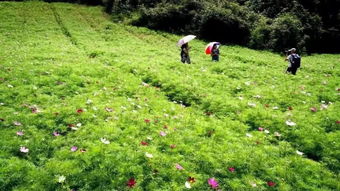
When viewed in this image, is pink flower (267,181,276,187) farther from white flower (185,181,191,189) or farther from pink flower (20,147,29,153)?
pink flower (20,147,29,153)

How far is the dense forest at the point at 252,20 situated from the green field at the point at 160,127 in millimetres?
24379

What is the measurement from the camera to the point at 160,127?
12.4m

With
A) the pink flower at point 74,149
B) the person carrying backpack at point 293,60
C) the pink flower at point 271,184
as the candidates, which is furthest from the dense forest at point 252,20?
the pink flower at point 74,149

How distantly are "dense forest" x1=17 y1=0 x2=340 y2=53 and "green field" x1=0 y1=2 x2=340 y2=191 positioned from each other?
80.0ft

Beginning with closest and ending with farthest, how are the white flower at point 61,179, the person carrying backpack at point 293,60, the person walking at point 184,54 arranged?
1. the white flower at point 61,179
2. the person carrying backpack at point 293,60
3. the person walking at point 184,54

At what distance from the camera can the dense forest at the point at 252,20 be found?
44.4m

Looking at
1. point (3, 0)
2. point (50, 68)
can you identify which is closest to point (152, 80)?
point (50, 68)

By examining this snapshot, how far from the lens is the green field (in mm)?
9414

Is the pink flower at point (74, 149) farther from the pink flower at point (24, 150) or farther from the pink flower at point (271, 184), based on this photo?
the pink flower at point (271, 184)

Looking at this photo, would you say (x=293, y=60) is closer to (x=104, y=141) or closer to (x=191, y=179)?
(x=191, y=179)

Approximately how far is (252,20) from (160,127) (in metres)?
40.6

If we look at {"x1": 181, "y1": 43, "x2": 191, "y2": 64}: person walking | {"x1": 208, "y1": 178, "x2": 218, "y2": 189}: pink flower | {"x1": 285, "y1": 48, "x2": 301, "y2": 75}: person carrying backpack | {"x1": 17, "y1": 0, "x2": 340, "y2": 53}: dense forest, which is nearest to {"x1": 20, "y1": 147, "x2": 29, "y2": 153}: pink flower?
{"x1": 208, "y1": 178, "x2": 218, "y2": 189}: pink flower

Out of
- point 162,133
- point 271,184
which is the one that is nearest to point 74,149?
point 162,133

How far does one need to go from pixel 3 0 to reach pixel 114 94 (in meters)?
57.7
